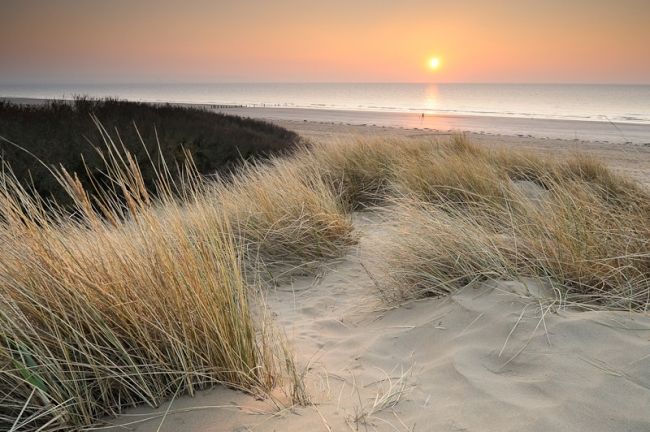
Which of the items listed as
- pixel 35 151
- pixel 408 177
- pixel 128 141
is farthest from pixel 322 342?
pixel 128 141

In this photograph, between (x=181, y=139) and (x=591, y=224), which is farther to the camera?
(x=181, y=139)

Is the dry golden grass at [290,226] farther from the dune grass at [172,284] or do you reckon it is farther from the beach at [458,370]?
the beach at [458,370]

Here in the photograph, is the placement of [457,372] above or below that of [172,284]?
below

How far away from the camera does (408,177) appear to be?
16.6 feet

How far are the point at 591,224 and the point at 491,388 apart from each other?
179 cm

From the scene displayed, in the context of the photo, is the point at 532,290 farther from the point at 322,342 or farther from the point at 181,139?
the point at 181,139

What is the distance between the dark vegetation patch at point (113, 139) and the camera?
5324 mm

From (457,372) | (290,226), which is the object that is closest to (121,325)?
(457,372)

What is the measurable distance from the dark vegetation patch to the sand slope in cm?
248

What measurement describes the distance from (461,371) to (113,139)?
6.45 m

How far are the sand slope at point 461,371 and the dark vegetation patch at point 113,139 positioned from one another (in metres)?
2.48

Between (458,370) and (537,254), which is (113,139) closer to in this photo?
(537,254)

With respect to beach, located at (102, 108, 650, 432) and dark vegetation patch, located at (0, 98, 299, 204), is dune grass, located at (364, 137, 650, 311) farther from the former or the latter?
dark vegetation patch, located at (0, 98, 299, 204)

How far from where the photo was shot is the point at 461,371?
189 cm
